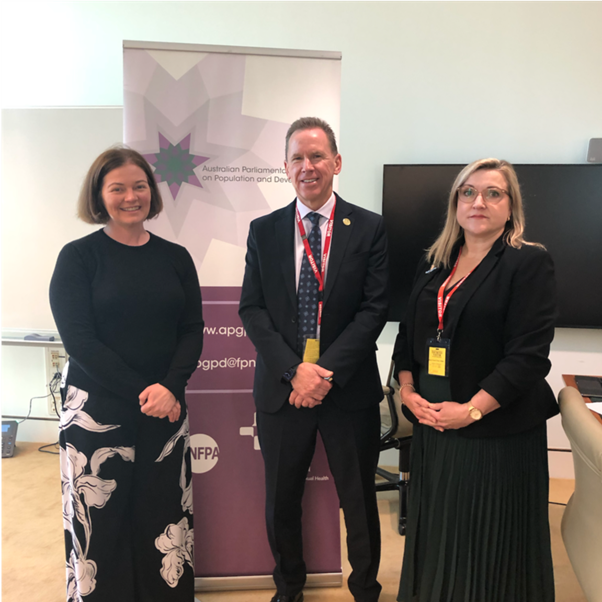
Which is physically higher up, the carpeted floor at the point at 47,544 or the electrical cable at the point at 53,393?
the electrical cable at the point at 53,393

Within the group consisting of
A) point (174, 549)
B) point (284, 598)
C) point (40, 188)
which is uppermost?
point (40, 188)

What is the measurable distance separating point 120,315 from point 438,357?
1.05 m

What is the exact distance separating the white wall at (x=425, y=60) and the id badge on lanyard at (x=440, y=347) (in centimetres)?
159

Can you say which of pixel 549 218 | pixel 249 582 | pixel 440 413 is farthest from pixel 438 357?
pixel 549 218

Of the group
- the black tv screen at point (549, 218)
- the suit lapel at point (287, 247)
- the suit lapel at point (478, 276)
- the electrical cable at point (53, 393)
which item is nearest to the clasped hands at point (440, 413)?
the suit lapel at point (478, 276)

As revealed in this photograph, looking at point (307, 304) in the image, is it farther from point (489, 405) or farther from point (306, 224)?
point (489, 405)

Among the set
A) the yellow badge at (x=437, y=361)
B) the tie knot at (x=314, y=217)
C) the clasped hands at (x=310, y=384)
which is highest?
the tie knot at (x=314, y=217)

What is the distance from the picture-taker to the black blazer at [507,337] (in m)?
1.34

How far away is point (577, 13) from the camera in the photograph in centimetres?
268

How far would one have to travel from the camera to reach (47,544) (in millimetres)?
2348

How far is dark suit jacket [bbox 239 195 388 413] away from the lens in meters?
1.55

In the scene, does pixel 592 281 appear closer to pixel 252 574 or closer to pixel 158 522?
pixel 252 574

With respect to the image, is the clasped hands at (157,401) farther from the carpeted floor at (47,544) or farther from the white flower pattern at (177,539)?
the carpeted floor at (47,544)

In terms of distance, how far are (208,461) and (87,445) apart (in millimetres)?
681
